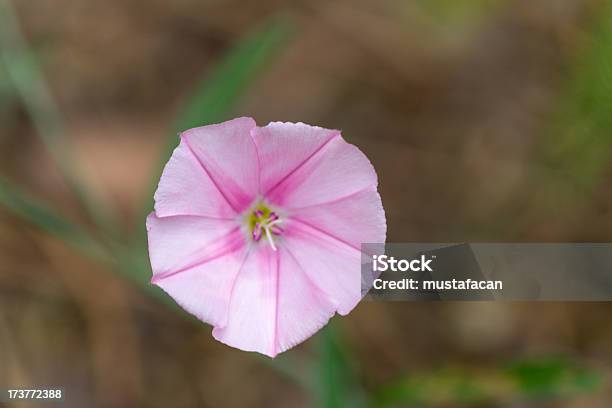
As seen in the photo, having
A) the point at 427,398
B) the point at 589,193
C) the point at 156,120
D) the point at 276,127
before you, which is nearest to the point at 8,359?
the point at 156,120

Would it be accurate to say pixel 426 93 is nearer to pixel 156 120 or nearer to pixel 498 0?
pixel 498 0

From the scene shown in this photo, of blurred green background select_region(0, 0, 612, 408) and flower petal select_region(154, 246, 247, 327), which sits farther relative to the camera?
blurred green background select_region(0, 0, 612, 408)

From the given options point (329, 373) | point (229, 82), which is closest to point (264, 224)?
point (329, 373)

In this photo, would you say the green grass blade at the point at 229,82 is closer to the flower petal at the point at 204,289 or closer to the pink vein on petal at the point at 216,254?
the pink vein on petal at the point at 216,254

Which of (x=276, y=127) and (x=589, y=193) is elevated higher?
(x=589, y=193)

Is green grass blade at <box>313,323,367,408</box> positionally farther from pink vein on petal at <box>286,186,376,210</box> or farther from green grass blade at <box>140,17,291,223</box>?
green grass blade at <box>140,17,291,223</box>

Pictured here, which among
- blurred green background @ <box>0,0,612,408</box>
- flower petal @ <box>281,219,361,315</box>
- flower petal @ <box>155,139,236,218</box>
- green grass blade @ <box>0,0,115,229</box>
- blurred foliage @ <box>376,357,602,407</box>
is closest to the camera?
flower petal @ <box>155,139,236,218</box>

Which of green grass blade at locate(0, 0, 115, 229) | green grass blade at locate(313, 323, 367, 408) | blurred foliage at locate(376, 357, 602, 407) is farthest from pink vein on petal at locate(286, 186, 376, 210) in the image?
green grass blade at locate(0, 0, 115, 229)
